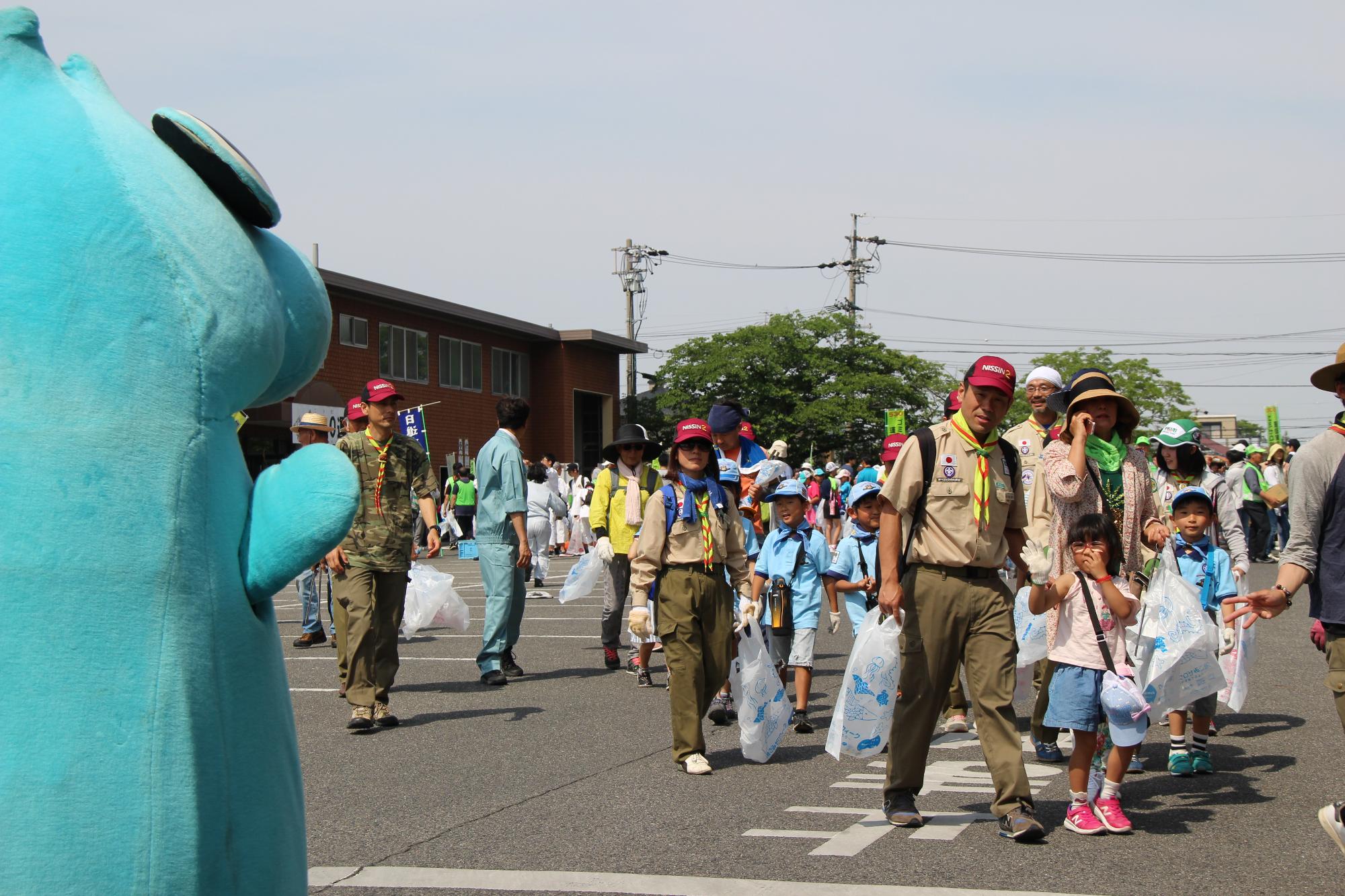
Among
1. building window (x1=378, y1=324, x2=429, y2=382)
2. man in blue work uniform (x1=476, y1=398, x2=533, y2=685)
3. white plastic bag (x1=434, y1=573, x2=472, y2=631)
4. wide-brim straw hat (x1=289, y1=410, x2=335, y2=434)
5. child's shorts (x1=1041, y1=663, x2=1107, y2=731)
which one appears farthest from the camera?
building window (x1=378, y1=324, x2=429, y2=382)

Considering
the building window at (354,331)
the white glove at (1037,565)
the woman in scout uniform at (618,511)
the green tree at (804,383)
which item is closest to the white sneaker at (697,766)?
the white glove at (1037,565)

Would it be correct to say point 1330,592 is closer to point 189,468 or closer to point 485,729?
point 189,468

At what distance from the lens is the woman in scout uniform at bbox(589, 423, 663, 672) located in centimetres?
1025

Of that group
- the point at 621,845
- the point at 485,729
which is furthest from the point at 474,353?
the point at 621,845

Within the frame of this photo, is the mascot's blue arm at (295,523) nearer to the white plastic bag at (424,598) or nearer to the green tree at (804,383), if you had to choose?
the white plastic bag at (424,598)

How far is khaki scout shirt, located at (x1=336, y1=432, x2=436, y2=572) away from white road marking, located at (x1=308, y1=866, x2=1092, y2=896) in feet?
10.8

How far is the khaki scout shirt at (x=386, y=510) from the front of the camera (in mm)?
8039

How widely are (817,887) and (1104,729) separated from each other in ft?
6.23

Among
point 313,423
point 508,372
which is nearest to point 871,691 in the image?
point 313,423

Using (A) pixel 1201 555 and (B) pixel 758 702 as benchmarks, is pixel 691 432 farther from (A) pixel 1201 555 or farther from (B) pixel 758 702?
(A) pixel 1201 555

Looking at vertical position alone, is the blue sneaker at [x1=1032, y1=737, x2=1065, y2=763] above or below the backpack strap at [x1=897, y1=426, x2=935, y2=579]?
below

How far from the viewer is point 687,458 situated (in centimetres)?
720

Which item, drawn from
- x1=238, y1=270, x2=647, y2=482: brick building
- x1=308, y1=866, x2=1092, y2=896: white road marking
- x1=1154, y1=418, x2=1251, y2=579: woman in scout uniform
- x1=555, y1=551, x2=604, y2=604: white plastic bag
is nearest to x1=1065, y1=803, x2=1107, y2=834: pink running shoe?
x1=308, y1=866, x2=1092, y2=896: white road marking

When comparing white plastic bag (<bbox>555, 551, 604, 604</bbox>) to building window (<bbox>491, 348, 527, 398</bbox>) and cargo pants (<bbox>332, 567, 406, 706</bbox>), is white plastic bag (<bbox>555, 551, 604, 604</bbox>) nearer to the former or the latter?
cargo pants (<bbox>332, 567, 406, 706</bbox>)
